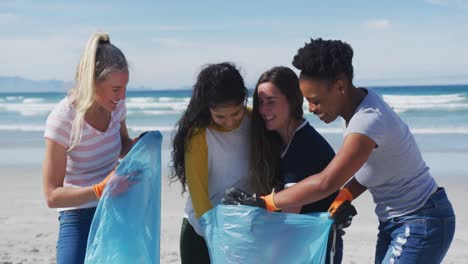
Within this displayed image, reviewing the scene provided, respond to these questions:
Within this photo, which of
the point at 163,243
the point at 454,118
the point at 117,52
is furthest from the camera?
the point at 454,118

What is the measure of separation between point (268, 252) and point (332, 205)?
362mm

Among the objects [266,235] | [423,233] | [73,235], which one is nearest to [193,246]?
[266,235]

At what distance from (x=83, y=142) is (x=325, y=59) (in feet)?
4.10

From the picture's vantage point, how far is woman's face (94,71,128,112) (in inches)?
117

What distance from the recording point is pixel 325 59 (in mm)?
2656

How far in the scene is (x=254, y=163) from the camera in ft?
9.90

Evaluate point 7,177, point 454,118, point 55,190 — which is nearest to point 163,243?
point 55,190

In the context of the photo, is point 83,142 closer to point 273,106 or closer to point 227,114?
point 227,114

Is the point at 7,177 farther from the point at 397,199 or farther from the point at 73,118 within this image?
the point at 397,199

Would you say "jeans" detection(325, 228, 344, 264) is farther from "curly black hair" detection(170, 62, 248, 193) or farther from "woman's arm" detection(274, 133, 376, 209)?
"curly black hair" detection(170, 62, 248, 193)

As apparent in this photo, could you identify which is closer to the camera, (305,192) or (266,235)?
(305,192)

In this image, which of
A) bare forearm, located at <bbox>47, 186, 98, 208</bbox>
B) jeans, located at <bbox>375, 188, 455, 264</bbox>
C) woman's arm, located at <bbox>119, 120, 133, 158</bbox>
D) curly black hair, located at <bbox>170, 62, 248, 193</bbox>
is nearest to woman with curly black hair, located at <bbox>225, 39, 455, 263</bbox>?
jeans, located at <bbox>375, 188, 455, 264</bbox>

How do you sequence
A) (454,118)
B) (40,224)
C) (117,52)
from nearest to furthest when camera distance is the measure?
(117,52)
(40,224)
(454,118)

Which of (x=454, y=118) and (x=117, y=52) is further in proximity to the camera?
(x=454, y=118)
